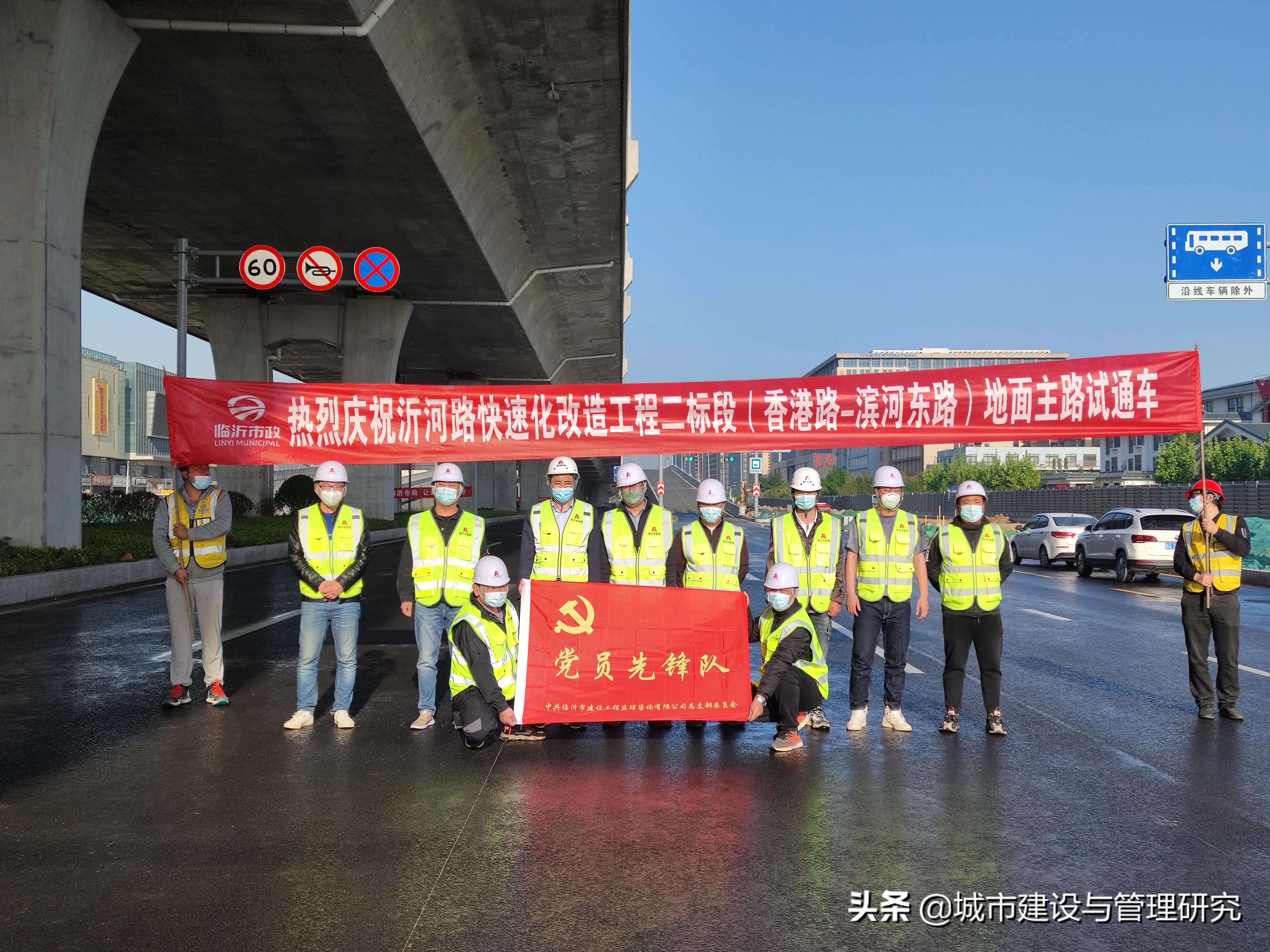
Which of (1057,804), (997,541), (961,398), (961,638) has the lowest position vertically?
(1057,804)

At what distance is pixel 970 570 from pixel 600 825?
3.84 m

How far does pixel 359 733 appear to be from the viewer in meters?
8.01

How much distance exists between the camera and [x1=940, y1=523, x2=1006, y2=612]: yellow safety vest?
8070 mm

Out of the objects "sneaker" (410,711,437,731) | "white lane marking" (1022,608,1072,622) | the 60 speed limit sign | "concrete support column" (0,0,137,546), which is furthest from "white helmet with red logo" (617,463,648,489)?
the 60 speed limit sign

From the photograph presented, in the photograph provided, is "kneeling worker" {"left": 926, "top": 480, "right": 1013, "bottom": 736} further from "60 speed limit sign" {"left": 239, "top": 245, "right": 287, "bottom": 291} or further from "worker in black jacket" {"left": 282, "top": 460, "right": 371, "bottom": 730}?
"60 speed limit sign" {"left": 239, "top": 245, "right": 287, "bottom": 291}

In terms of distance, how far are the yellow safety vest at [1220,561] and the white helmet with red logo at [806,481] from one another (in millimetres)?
3187

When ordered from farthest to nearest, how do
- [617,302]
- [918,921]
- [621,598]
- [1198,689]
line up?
[617,302] < [1198,689] < [621,598] < [918,921]

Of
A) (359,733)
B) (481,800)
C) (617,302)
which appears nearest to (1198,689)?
(481,800)

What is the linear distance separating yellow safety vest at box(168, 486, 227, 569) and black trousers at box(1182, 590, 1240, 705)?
8118mm

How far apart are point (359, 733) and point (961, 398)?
18.1 ft

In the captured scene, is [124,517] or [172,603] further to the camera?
[124,517]

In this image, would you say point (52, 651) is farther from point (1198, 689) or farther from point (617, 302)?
point (617, 302)

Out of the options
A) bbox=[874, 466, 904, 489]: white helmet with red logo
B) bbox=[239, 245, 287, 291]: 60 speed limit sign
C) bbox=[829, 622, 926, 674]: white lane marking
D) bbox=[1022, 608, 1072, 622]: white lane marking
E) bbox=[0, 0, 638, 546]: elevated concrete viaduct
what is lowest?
bbox=[1022, 608, 1072, 622]: white lane marking

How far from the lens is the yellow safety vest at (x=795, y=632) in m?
7.59
